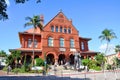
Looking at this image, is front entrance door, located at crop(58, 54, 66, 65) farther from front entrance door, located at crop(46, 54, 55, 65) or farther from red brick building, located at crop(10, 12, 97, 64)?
front entrance door, located at crop(46, 54, 55, 65)

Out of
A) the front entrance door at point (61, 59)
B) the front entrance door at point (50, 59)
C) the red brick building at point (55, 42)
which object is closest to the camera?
the red brick building at point (55, 42)

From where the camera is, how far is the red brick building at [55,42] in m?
55.8

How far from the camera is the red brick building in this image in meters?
55.8

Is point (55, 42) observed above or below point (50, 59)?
above

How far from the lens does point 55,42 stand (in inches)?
2247

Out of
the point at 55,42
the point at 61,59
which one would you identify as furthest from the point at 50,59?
the point at 55,42

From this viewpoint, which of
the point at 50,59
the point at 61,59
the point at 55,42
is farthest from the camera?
the point at 61,59

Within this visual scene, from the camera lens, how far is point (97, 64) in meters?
56.8

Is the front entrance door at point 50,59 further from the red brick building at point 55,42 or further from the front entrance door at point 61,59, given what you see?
the front entrance door at point 61,59

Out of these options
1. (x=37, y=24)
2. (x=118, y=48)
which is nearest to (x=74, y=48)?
(x=37, y=24)

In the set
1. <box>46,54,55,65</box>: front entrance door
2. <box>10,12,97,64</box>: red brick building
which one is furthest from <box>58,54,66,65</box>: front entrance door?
<box>46,54,55,65</box>: front entrance door

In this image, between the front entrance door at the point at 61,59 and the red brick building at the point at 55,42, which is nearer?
the red brick building at the point at 55,42

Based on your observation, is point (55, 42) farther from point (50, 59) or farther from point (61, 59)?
point (61, 59)

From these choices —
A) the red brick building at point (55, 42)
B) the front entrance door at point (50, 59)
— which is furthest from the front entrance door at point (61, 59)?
the front entrance door at point (50, 59)
